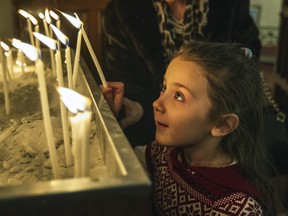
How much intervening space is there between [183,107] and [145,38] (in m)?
0.84

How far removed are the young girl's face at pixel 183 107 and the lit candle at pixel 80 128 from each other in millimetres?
372

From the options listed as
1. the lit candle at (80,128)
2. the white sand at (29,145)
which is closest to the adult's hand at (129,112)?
the white sand at (29,145)

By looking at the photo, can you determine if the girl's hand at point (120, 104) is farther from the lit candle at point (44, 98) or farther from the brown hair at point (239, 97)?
the lit candle at point (44, 98)

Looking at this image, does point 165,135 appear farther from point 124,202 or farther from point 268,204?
point 124,202

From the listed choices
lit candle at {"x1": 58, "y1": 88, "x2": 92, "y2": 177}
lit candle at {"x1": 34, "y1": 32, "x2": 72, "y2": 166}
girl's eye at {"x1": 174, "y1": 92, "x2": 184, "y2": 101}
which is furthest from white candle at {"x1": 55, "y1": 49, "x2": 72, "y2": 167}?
girl's eye at {"x1": 174, "y1": 92, "x2": 184, "y2": 101}

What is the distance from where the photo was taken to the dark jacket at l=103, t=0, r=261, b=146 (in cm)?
151

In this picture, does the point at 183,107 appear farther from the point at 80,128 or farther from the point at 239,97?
the point at 80,128

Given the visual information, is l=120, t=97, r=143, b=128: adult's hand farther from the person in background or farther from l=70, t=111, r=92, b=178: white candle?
l=70, t=111, r=92, b=178: white candle

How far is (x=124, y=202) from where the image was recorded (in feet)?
1.49

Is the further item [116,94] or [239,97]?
[116,94]

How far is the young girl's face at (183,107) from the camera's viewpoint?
32.5 inches

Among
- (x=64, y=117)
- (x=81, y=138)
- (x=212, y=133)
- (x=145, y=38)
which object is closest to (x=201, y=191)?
(x=212, y=133)

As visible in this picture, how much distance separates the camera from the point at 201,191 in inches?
32.2

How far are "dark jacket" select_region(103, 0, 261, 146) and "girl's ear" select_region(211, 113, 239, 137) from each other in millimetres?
565
